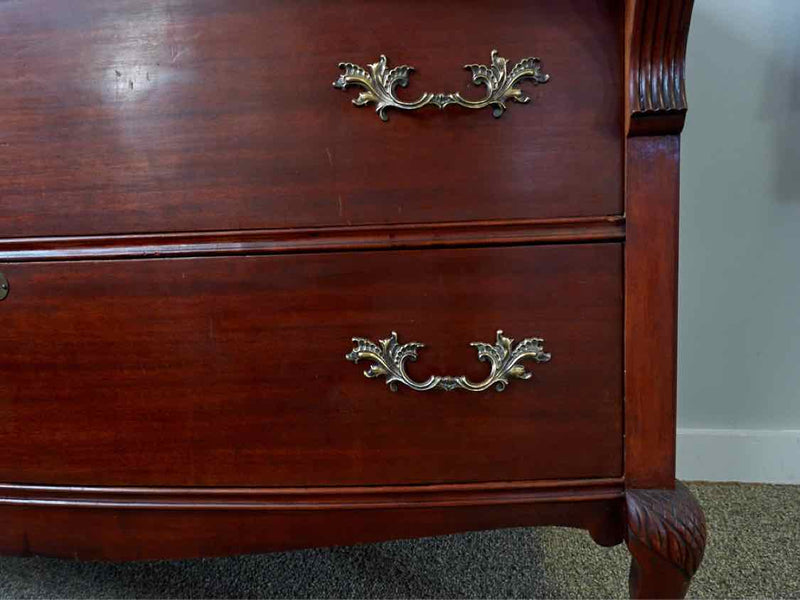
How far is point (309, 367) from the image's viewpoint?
53 centimetres

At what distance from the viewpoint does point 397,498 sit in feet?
1.81

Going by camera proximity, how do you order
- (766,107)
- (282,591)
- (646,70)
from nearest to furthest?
1. (646,70)
2. (282,591)
3. (766,107)

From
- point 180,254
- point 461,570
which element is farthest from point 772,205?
point 180,254

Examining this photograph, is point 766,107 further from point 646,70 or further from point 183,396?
point 183,396

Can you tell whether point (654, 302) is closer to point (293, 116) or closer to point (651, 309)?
point (651, 309)

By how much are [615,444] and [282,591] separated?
50 centimetres

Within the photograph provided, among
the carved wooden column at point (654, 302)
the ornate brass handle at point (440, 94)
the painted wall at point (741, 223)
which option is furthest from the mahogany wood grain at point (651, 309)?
the painted wall at point (741, 223)

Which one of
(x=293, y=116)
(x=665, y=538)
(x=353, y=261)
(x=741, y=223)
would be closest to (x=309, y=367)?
(x=353, y=261)

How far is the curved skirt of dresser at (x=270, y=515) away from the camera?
55 centimetres

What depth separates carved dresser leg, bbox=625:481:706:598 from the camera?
0.51m

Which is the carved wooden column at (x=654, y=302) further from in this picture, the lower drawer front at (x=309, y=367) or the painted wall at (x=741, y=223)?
the painted wall at (x=741, y=223)

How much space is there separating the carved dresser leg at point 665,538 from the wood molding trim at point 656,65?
334 mm

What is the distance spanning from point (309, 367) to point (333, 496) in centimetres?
13

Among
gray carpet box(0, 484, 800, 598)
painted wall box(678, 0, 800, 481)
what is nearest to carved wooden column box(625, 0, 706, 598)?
gray carpet box(0, 484, 800, 598)
